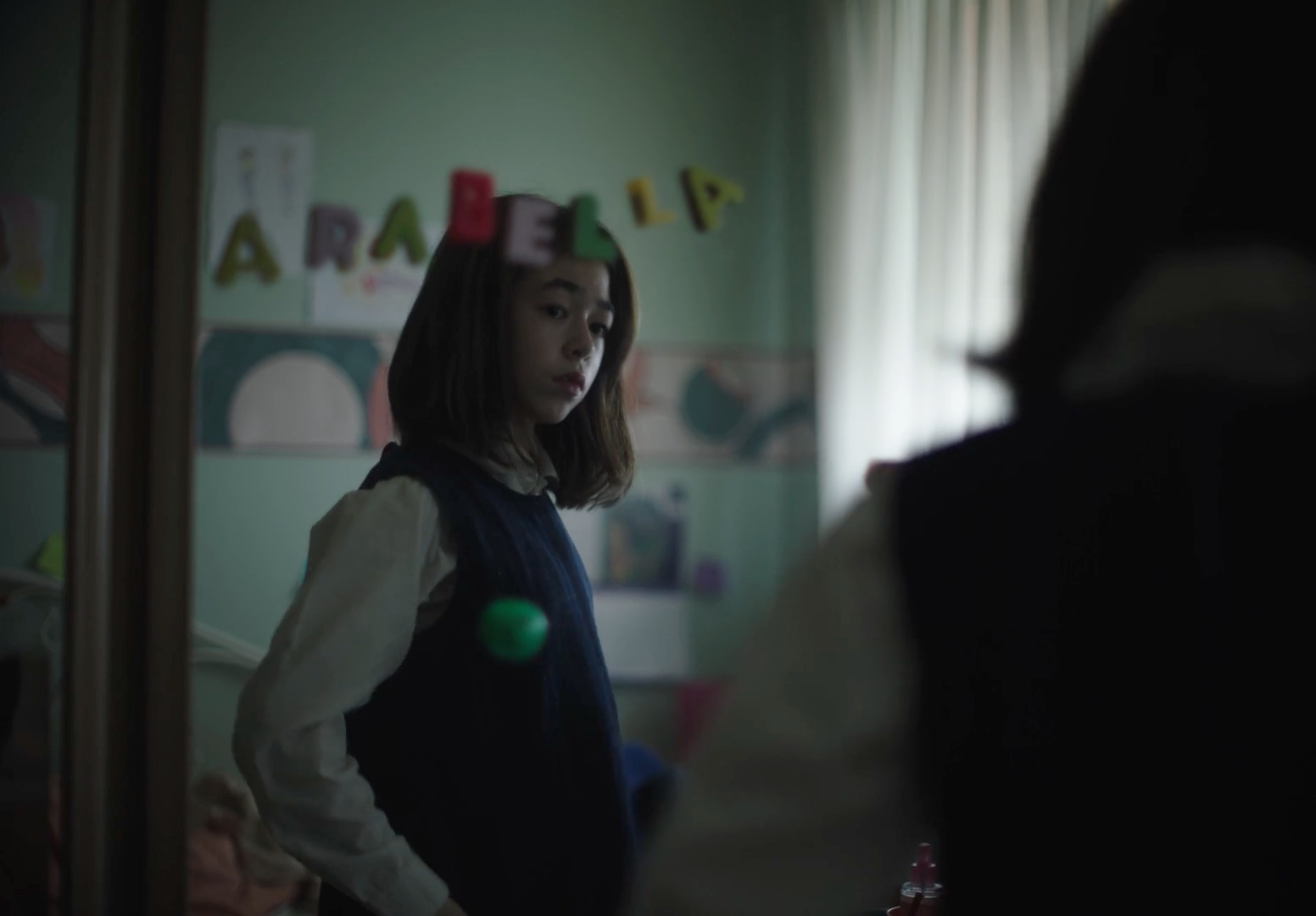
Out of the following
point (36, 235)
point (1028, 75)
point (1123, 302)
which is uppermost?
point (1028, 75)

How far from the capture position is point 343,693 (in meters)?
0.61

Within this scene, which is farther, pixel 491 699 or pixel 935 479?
pixel 491 699

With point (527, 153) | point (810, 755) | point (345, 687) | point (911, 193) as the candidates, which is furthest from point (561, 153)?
point (810, 755)

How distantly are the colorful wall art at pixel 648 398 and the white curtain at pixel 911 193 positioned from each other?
31mm

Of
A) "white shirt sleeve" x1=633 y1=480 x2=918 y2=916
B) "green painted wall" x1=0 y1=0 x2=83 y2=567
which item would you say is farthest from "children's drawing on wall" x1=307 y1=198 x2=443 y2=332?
"white shirt sleeve" x1=633 y1=480 x2=918 y2=916

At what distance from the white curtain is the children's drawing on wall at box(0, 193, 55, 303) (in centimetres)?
60

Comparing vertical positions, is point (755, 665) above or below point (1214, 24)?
below

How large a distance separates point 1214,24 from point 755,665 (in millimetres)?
279

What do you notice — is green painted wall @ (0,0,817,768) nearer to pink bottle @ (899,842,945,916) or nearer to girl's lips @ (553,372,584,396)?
girl's lips @ (553,372,584,396)

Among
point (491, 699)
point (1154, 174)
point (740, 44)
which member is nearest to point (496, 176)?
point (740, 44)

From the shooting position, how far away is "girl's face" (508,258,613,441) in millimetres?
664

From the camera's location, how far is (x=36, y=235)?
0.77m

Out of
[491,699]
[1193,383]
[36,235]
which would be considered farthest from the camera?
[36,235]

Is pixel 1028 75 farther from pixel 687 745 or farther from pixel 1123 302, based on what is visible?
pixel 687 745
